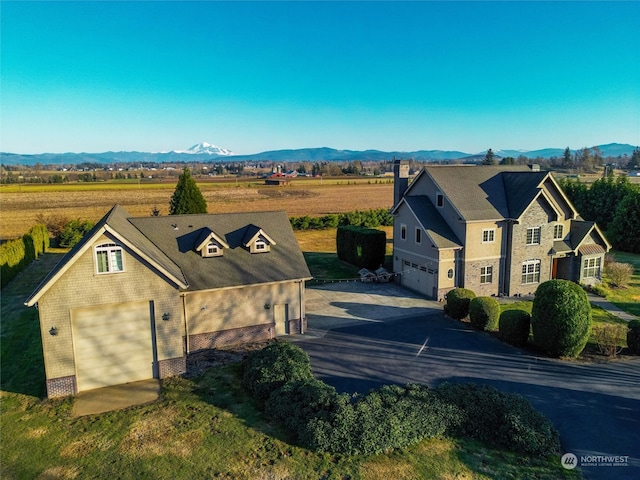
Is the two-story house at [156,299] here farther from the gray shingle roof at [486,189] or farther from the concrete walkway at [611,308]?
the concrete walkway at [611,308]

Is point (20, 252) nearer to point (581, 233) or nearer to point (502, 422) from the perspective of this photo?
point (502, 422)

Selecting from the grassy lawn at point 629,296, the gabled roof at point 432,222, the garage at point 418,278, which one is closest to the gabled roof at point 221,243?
the gabled roof at point 432,222

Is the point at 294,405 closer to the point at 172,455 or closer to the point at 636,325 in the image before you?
the point at 172,455

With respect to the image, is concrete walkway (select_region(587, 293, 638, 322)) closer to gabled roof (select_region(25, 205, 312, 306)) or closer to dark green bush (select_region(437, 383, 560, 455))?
dark green bush (select_region(437, 383, 560, 455))

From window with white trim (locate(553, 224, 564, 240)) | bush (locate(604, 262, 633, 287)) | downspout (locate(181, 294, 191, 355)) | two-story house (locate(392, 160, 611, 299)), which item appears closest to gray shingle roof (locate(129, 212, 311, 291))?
downspout (locate(181, 294, 191, 355))

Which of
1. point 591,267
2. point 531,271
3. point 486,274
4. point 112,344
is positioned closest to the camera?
point 112,344

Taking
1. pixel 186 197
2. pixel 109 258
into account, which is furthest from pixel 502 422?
pixel 186 197
